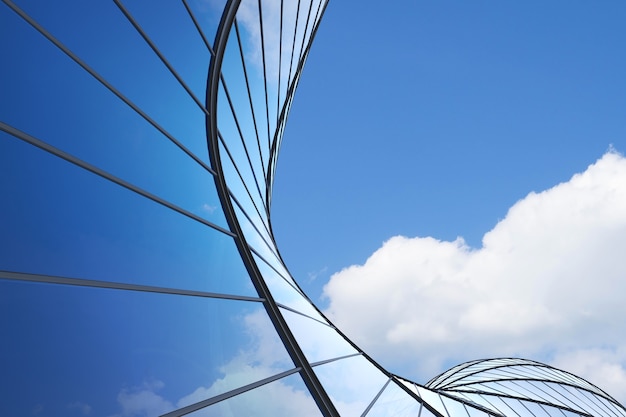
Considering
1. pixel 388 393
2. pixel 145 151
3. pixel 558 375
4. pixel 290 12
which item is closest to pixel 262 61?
pixel 290 12

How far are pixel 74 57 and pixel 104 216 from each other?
1.94m

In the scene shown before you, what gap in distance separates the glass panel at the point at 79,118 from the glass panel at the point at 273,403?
323cm

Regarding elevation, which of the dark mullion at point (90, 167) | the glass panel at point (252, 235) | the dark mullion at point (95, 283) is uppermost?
the glass panel at point (252, 235)

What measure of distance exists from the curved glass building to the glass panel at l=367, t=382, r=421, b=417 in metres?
0.10

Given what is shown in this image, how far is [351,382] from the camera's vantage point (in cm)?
1207

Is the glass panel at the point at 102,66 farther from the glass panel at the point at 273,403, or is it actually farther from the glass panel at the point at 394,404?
the glass panel at the point at 394,404

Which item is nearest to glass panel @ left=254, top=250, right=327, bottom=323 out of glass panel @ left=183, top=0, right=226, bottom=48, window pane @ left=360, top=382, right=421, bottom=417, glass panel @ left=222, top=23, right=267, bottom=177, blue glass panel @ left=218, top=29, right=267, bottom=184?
window pane @ left=360, top=382, right=421, bottom=417

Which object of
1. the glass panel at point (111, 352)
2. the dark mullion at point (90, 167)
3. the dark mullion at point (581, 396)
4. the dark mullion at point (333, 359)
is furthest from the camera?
the dark mullion at point (581, 396)

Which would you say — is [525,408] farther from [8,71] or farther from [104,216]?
[8,71]

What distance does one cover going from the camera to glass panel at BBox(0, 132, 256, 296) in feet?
14.4

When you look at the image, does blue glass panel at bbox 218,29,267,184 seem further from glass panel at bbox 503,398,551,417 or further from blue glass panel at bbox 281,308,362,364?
glass panel at bbox 503,398,551,417

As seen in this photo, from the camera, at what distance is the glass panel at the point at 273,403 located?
632 cm

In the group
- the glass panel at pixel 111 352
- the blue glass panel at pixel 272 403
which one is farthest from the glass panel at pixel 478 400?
the glass panel at pixel 111 352

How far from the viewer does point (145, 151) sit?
727 cm
